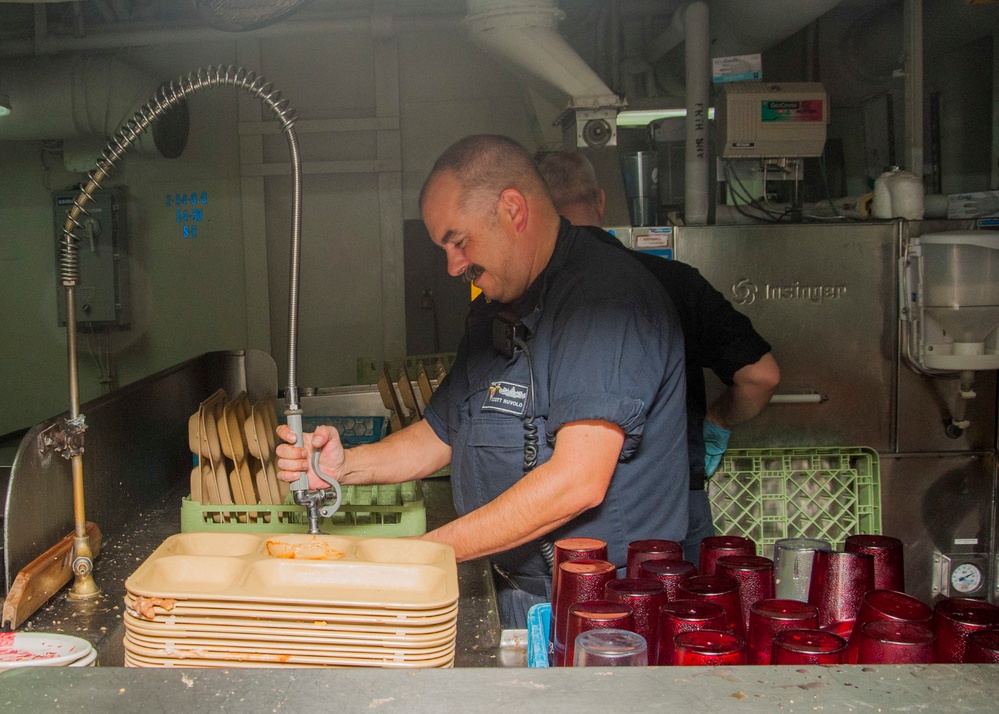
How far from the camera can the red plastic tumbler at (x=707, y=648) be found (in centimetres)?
83

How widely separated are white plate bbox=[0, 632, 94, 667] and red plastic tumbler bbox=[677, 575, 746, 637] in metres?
0.83

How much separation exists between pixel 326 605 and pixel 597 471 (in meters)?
0.65

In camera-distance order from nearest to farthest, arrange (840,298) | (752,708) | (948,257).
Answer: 1. (752,708)
2. (948,257)
3. (840,298)

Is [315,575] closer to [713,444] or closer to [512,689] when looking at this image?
[512,689]

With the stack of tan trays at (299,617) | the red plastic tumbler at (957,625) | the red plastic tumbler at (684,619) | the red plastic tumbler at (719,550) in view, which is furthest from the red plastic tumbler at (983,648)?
the stack of tan trays at (299,617)

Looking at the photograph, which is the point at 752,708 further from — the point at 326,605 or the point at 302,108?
the point at 302,108

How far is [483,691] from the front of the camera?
29.3 inches

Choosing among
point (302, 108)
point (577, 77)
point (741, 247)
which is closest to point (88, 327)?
point (302, 108)

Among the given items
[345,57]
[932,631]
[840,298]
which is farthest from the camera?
[345,57]

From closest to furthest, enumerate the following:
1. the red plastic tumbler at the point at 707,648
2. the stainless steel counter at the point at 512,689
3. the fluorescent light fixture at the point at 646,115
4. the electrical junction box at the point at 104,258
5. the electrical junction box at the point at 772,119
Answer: the stainless steel counter at the point at 512,689, the red plastic tumbler at the point at 707,648, the electrical junction box at the point at 772,119, the fluorescent light fixture at the point at 646,115, the electrical junction box at the point at 104,258

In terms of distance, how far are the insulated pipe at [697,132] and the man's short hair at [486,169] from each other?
1675 mm

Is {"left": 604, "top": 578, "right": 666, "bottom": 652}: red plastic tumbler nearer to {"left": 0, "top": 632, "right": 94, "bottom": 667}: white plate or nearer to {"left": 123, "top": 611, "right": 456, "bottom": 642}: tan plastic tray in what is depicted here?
{"left": 123, "top": 611, "right": 456, "bottom": 642}: tan plastic tray

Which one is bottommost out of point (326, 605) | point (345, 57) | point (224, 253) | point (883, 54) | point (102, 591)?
point (102, 591)

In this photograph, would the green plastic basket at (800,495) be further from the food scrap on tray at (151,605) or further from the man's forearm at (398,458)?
the food scrap on tray at (151,605)
